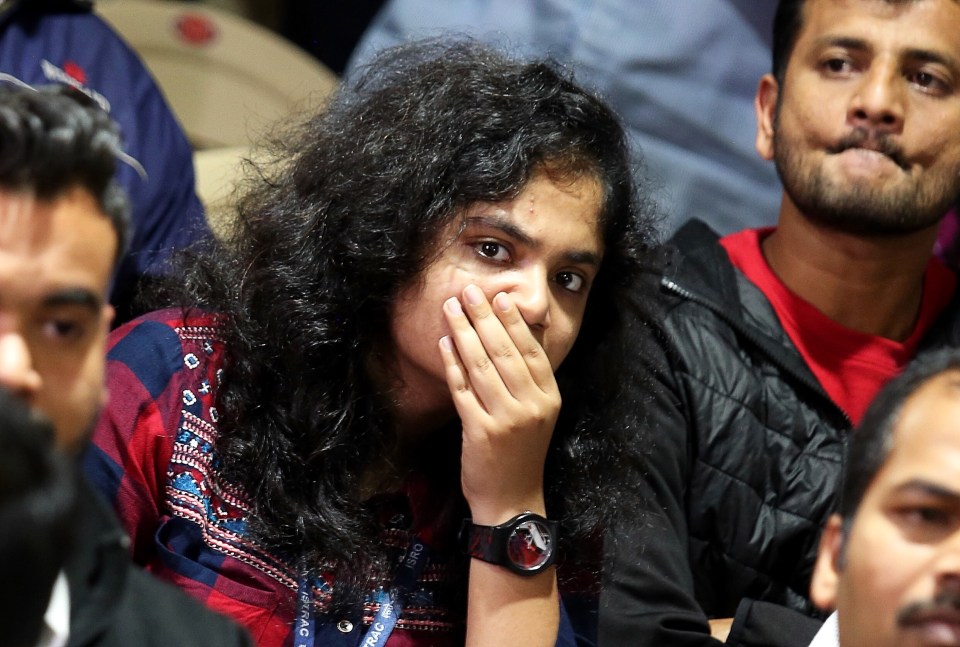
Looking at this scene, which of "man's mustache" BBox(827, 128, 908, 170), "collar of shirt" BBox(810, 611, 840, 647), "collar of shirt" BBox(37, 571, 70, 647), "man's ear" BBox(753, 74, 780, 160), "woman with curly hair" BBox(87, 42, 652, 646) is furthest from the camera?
"man's ear" BBox(753, 74, 780, 160)

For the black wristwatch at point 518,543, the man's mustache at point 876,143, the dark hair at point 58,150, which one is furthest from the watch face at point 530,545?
the man's mustache at point 876,143

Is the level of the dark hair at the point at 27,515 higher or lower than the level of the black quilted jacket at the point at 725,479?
higher

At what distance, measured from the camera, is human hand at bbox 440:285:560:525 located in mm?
1524

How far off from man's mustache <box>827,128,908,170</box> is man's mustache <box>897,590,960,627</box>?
1.05 metres

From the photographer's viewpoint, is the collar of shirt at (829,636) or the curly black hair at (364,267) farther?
the curly black hair at (364,267)

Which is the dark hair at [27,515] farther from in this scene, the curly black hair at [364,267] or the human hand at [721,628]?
the human hand at [721,628]

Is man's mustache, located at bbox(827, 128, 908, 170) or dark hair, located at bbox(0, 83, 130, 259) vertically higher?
dark hair, located at bbox(0, 83, 130, 259)

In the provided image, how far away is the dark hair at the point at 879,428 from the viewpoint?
50.3 inches

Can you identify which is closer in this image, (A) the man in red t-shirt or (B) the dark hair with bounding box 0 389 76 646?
(B) the dark hair with bounding box 0 389 76 646

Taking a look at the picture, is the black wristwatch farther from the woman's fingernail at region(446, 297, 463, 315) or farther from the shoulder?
the shoulder

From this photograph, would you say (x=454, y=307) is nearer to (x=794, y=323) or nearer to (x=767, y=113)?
(x=794, y=323)

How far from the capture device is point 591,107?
65.3 inches

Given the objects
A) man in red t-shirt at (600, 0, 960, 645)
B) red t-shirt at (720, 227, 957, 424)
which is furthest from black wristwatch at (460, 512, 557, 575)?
red t-shirt at (720, 227, 957, 424)

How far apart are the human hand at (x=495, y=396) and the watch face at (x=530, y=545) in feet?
0.07
